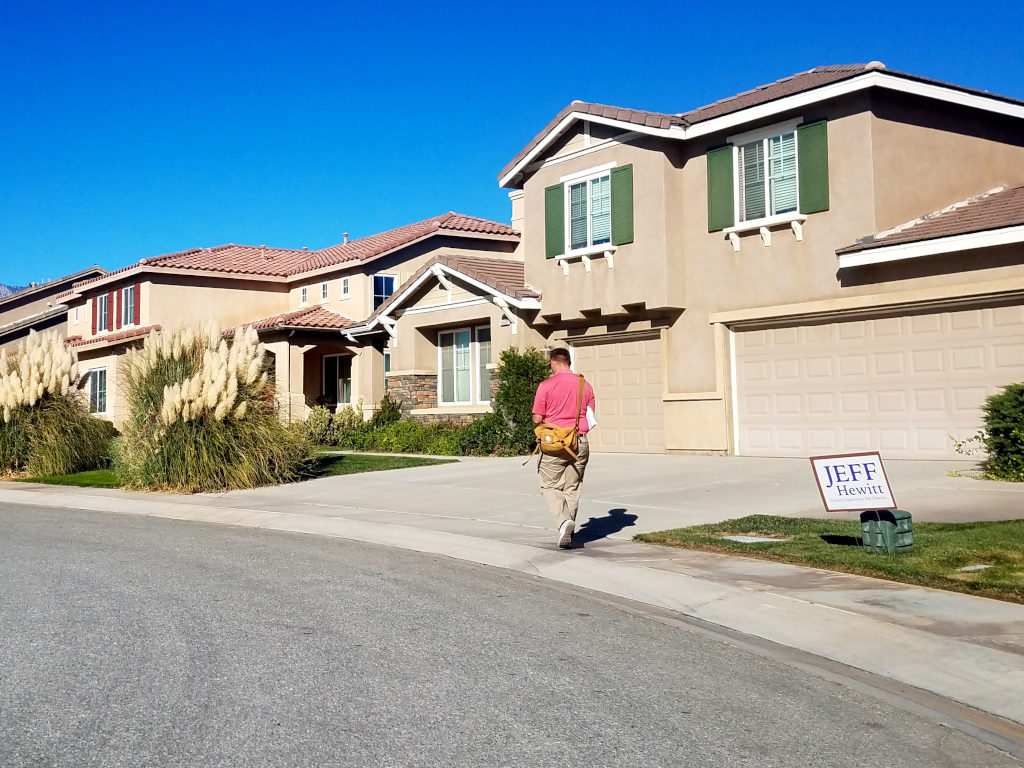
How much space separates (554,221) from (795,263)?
5.43m

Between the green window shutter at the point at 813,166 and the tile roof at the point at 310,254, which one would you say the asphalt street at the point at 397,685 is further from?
the tile roof at the point at 310,254

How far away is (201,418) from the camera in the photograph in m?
15.7

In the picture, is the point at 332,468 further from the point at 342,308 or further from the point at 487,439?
the point at 342,308

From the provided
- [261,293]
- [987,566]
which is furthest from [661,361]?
[261,293]

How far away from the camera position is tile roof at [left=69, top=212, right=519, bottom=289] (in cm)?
3114

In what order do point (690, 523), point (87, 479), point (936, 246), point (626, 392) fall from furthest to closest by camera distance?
point (626, 392) → point (87, 479) → point (936, 246) → point (690, 523)

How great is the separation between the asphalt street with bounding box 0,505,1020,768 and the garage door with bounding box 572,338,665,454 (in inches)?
426

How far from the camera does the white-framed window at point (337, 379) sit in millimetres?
30828

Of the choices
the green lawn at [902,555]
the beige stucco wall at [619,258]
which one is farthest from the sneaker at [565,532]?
the beige stucco wall at [619,258]

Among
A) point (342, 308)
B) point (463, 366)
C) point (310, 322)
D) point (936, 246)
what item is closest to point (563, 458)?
point (936, 246)

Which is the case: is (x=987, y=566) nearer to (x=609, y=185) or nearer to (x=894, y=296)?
(x=894, y=296)

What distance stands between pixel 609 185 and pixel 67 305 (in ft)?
104

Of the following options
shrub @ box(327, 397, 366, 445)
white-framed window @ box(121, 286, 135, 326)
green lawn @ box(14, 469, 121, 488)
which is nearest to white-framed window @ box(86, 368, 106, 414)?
white-framed window @ box(121, 286, 135, 326)

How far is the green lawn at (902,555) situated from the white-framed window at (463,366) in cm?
1291
